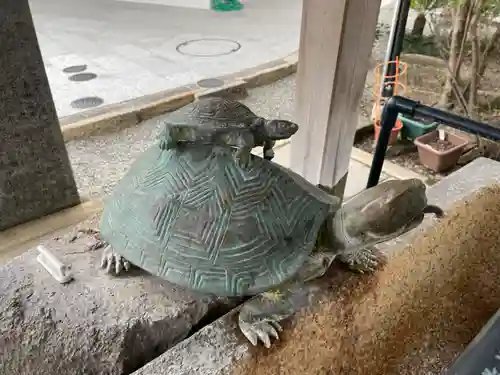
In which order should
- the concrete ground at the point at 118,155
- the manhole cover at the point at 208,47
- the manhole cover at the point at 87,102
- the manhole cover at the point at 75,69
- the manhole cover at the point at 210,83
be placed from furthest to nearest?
the manhole cover at the point at 208,47 → the manhole cover at the point at 75,69 → the manhole cover at the point at 210,83 → the manhole cover at the point at 87,102 → the concrete ground at the point at 118,155

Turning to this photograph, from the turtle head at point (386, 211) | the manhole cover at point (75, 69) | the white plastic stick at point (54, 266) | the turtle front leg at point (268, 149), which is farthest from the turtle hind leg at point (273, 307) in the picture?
the manhole cover at point (75, 69)

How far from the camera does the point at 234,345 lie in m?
0.95

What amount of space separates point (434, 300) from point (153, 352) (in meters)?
0.63

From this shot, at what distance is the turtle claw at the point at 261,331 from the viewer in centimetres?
94

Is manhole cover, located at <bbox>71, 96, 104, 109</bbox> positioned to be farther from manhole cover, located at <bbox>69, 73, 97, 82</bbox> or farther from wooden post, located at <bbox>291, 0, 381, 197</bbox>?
wooden post, located at <bbox>291, 0, 381, 197</bbox>

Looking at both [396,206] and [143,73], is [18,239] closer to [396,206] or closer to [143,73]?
[396,206]

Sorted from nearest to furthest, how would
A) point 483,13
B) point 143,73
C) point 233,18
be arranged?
point 483,13, point 143,73, point 233,18

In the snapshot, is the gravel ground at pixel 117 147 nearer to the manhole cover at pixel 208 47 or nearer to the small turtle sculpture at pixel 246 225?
the manhole cover at pixel 208 47

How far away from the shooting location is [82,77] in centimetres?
316

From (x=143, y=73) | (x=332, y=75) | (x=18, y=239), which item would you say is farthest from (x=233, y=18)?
(x=332, y=75)

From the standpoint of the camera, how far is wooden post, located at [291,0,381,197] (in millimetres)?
1070

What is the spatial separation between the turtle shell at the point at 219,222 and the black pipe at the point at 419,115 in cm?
40

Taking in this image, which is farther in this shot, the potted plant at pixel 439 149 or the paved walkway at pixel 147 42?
the paved walkway at pixel 147 42

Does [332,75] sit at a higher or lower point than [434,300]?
higher
